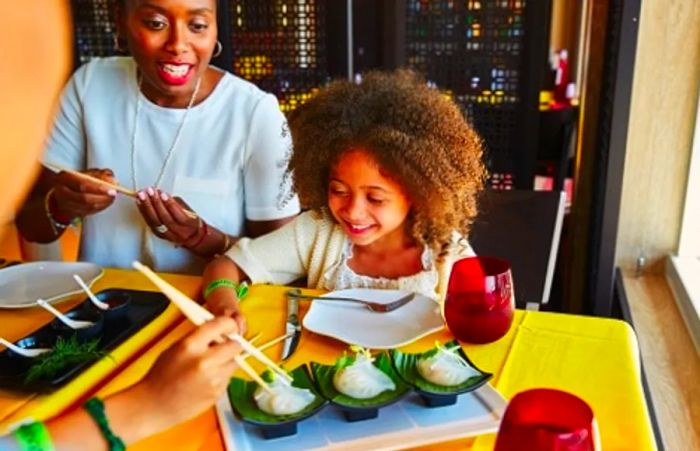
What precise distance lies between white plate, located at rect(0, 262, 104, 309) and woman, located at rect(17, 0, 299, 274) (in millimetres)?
184

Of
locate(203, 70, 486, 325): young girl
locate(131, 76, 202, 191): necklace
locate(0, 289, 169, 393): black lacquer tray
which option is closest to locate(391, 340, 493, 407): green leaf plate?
locate(203, 70, 486, 325): young girl

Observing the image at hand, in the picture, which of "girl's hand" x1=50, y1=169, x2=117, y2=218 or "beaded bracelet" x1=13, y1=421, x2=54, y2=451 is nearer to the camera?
"beaded bracelet" x1=13, y1=421, x2=54, y2=451

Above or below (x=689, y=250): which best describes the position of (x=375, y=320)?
above

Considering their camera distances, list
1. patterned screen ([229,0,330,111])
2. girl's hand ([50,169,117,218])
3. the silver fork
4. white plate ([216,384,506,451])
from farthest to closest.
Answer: patterned screen ([229,0,330,111]) < girl's hand ([50,169,117,218]) < the silver fork < white plate ([216,384,506,451])

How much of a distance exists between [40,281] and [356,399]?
77 cm

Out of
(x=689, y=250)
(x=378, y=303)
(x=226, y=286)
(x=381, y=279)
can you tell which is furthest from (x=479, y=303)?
(x=689, y=250)

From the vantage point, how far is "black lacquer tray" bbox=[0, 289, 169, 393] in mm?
981

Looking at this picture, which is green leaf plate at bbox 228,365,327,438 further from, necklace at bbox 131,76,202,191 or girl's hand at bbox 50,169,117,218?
necklace at bbox 131,76,202,191

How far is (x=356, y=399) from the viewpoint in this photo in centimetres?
87

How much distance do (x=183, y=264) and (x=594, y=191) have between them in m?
1.37

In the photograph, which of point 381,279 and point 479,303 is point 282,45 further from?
point 479,303

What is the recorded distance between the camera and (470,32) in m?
2.51

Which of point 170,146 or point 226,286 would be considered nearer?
point 226,286

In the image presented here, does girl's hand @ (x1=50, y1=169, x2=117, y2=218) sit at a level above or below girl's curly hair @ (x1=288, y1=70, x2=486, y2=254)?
below
